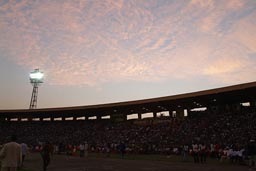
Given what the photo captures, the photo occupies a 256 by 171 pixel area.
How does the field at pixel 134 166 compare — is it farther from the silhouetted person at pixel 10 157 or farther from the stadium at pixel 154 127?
the silhouetted person at pixel 10 157

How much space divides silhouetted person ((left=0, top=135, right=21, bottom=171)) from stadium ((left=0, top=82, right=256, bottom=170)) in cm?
1421

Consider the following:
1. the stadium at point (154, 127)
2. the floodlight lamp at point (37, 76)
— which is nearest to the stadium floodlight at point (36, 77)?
the floodlight lamp at point (37, 76)

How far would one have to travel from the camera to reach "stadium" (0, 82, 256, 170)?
2903 cm

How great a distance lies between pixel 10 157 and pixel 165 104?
126ft

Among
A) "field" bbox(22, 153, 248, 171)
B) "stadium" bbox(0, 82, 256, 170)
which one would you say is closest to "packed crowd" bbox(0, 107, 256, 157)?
"stadium" bbox(0, 82, 256, 170)

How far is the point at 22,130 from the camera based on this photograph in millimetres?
59469

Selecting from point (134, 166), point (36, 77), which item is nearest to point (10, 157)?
point (134, 166)

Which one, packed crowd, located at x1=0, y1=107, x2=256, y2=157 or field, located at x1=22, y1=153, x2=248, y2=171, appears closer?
field, located at x1=22, y1=153, x2=248, y2=171

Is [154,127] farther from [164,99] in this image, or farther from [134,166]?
[134,166]

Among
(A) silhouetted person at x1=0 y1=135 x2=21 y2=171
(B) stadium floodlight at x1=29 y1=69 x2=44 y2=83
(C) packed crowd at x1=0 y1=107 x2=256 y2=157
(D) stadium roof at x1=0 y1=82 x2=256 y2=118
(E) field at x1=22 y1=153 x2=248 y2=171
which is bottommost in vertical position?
(E) field at x1=22 y1=153 x2=248 y2=171

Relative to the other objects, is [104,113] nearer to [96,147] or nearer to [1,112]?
[96,147]

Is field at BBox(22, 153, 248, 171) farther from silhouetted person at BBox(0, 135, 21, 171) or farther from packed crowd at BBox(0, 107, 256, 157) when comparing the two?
silhouetted person at BBox(0, 135, 21, 171)

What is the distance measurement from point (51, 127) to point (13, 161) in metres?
52.6

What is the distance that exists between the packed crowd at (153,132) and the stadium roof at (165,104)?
183 cm
